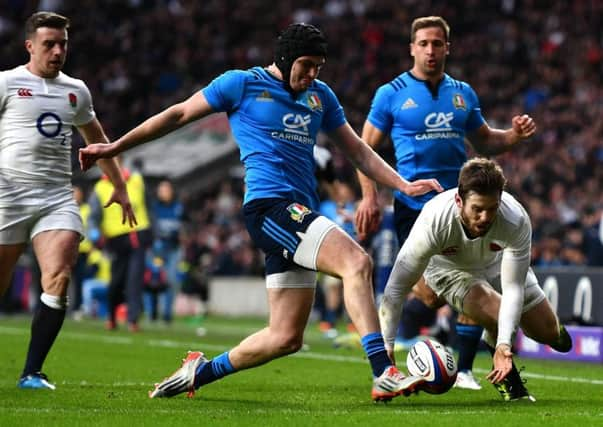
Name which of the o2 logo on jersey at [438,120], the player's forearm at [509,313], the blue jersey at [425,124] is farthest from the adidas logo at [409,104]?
the player's forearm at [509,313]

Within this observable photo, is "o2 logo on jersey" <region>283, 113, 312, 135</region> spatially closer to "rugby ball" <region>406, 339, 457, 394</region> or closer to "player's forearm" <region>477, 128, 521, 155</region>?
"rugby ball" <region>406, 339, 457, 394</region>

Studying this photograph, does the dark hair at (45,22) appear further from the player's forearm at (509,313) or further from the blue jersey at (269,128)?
the player's forearm at (509,313)

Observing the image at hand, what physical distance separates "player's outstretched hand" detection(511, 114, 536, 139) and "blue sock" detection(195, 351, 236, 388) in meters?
2.64

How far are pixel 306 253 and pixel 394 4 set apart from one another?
27942 mm

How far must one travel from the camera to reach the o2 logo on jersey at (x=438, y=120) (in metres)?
9.67

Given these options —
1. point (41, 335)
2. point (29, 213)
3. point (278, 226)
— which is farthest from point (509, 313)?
point (29, 213)

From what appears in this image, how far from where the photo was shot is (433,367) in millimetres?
7387

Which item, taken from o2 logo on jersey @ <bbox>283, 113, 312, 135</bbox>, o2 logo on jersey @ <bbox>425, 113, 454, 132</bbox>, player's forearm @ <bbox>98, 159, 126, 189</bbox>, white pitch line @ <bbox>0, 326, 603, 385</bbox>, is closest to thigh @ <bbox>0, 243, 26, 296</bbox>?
player's forearm @ <bbox>98, 159, 126, 189</bbox>

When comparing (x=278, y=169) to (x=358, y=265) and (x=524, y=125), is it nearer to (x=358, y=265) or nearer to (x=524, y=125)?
(x=358, y=265)

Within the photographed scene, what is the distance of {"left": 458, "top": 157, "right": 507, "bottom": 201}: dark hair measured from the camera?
7.28 m

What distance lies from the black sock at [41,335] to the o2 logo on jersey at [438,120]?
291cm

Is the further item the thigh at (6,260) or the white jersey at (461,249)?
the thigh at (6,260)

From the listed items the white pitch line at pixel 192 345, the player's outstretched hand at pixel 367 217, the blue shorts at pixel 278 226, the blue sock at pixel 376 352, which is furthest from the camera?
the white pitch line at pixel 192 345

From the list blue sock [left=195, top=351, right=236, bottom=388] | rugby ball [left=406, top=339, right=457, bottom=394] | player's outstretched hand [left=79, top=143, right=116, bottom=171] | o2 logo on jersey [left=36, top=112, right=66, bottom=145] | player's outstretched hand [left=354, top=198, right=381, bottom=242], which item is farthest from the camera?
player's outstretched hand [left=354, top=198, right=381, bottom=242]
